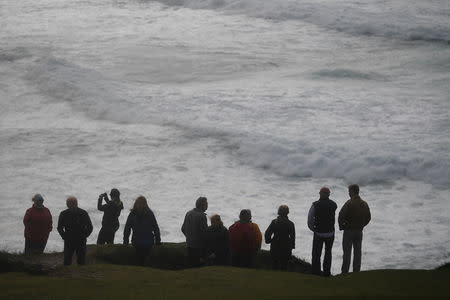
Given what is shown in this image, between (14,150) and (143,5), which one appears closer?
(14,150)

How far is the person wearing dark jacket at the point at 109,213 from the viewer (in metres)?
11.5

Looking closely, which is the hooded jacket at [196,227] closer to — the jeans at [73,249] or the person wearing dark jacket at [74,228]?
the person wearing dark jacket at [74,228]

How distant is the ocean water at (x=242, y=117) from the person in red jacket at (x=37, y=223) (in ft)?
15.5

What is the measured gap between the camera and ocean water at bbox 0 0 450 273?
18.6m

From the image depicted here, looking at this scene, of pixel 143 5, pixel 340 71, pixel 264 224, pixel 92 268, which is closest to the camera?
pixel 92 268

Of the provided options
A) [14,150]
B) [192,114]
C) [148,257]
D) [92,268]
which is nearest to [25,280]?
[92,268]

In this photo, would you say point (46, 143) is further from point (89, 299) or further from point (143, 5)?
point (143, 5)

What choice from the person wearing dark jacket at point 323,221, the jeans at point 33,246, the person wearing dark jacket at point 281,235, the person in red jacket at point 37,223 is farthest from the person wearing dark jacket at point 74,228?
the person wearing dark jacket at point 323,221

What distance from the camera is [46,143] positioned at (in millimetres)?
23172

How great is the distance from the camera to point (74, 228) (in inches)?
395

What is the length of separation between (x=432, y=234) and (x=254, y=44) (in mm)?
23769

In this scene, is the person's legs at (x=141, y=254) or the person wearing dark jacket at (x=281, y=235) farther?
the person's legs at (x=141, y=254)

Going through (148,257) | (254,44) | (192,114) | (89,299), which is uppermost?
(254,44)

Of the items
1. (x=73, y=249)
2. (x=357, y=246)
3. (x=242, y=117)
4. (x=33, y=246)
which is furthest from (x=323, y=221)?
(x=242, y=117)
